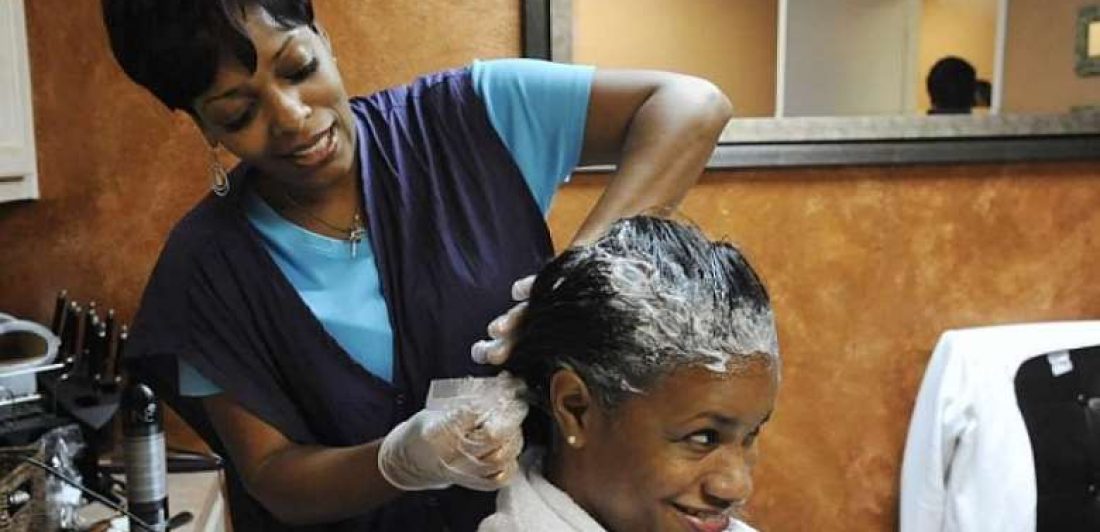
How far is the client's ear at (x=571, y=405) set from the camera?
94cm

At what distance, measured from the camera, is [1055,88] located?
87.5 inches

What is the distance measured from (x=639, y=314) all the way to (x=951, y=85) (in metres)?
1.56

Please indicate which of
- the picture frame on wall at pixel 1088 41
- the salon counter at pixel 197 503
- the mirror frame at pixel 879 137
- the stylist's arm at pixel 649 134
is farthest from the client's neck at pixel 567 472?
the picture frame on wall at pixel 1088 41

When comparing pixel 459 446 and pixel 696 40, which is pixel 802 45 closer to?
pixel 696 40

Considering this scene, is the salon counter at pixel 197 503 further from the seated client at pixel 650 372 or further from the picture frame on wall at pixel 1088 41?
the picture frame on wall at pixel 1088 41

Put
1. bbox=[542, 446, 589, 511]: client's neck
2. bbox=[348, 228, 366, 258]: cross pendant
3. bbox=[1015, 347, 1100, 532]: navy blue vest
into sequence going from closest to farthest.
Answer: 1. bbox=[542, 446, 589, 511]: client's neck
2. bbox=[348, 228, 366, 258]: cross pendant
3. bbox=[1015, 347, 1100, 532]: navy blue vest

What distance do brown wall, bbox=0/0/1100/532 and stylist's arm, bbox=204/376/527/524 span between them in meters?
1.09

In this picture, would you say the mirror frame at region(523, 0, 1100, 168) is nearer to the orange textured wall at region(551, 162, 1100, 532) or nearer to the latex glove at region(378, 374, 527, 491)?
the orange textured wall at region(551, 162, 1100, 532)

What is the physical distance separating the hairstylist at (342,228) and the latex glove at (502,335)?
86 millimetres

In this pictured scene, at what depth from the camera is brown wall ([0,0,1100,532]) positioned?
6.47 ft

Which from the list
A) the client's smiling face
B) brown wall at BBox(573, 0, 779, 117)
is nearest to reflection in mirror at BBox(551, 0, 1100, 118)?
brown wall at BBox(573, 0, 779, 117)

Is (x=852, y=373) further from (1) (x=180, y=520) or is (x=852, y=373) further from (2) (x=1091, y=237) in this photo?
(1) (x=180, y=520)

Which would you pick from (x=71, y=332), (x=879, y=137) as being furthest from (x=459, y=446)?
(x=879, y=137)

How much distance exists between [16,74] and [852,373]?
1801 millimetres
